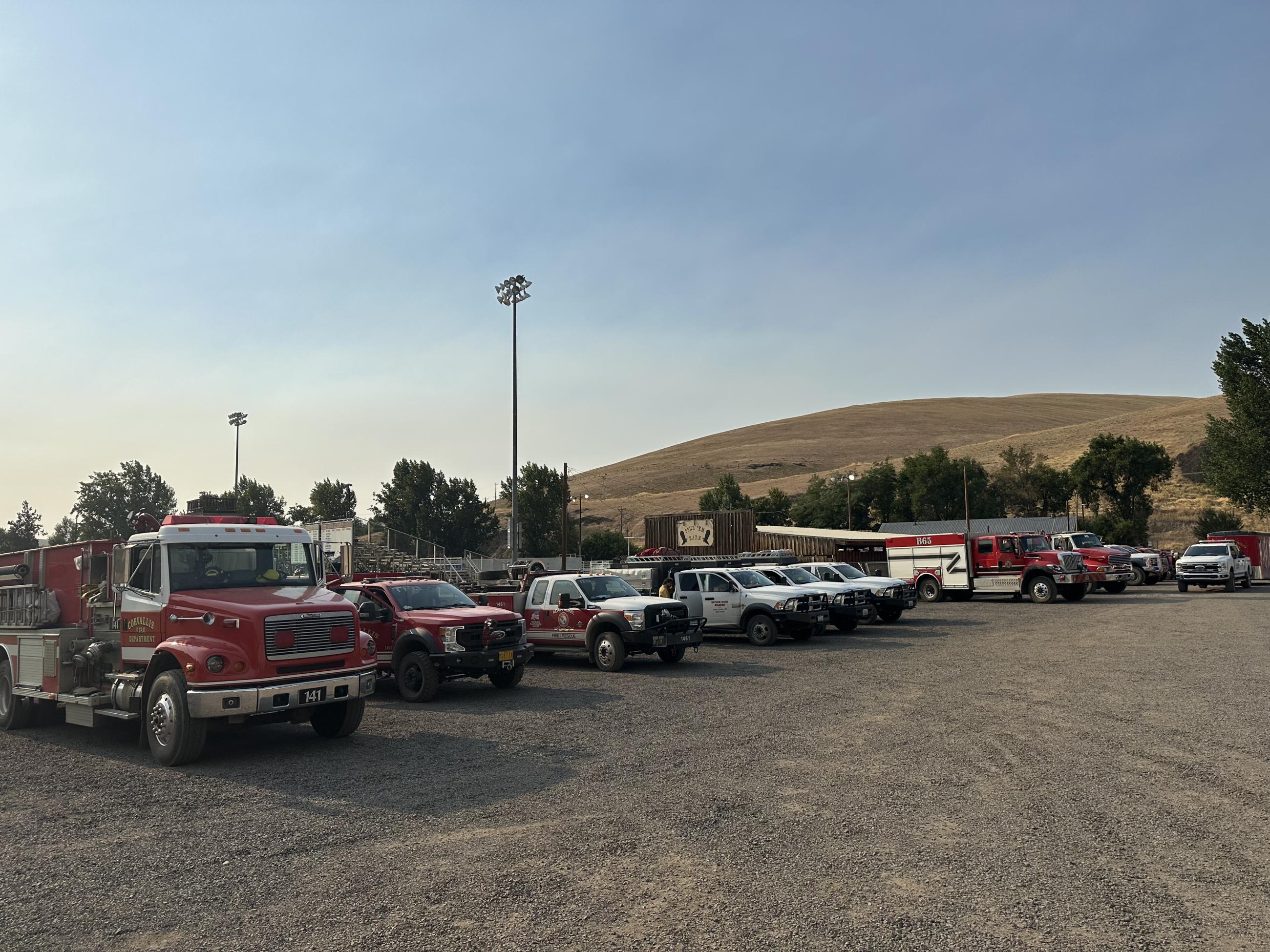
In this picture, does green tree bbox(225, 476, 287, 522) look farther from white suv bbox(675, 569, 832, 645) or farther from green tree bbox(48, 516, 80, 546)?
white suv bbox(675, 569, 832, 645)

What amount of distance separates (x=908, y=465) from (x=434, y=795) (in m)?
77.6

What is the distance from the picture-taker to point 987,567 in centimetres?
3181

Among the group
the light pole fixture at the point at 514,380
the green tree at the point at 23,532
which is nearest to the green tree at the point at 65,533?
the green tree at the point at 23,532

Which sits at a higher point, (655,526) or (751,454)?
(751,454)

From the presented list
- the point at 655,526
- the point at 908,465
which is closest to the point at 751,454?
the point at 908,465

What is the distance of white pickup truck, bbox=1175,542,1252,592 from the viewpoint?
35.4 meters

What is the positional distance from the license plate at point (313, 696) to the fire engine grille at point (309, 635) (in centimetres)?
36

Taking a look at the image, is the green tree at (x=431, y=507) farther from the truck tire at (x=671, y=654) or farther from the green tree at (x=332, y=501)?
the truck tire at (x=671, y=654)

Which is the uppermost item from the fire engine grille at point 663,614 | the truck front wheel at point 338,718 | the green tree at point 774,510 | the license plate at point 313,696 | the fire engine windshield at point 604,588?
the green tree at point 774,510

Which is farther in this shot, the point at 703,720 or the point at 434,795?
the point at 703,720

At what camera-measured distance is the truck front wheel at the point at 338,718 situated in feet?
34.4

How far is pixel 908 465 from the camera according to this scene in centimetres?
8081

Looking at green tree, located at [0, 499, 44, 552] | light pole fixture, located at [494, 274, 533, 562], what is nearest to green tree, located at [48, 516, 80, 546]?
green tree, located at [0, 499, 44, 552]

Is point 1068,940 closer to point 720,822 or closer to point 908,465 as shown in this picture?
point 720,822
